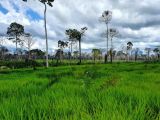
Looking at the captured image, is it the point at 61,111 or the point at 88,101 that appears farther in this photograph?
the point at 88,101

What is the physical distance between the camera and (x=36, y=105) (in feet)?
13.1

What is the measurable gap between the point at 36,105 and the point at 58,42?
136 metres

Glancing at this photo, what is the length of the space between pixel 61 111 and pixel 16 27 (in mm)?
105304

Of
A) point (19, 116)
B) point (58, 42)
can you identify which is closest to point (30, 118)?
point (19, 116)

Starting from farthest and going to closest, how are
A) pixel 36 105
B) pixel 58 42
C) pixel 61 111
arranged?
pixel 58 42, pixel 36 105, pixel 61 111

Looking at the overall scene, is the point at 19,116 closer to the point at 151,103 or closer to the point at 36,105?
the point at 36,105

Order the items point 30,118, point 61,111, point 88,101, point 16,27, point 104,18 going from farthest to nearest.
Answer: point 16,27 → point 104,18 → point 88,101 → point 61,111 → point 30,118

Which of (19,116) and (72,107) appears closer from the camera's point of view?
(19,116)

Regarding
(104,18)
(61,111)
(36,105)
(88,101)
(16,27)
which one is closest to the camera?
(61,111)

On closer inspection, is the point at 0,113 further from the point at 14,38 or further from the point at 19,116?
the point at 14,38

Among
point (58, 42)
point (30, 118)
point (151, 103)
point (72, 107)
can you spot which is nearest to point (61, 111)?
point (72, 107)

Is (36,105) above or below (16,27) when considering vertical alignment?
below

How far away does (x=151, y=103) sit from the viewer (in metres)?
4.16

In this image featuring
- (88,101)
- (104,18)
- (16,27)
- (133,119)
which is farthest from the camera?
(16,27)
